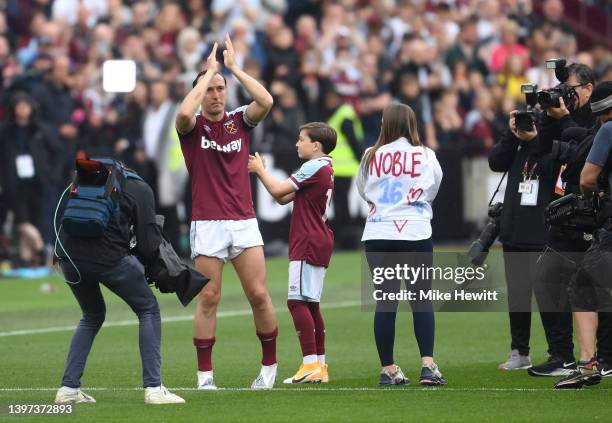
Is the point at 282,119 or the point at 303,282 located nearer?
the point at 303,282

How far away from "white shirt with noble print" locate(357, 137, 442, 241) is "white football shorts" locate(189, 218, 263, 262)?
944 mm

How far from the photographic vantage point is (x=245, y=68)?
79.2 feet

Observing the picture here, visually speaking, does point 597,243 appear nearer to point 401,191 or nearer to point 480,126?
point 401,191

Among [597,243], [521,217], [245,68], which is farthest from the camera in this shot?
[245,68]

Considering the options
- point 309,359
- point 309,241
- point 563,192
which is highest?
point 563,192

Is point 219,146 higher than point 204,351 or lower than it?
higher

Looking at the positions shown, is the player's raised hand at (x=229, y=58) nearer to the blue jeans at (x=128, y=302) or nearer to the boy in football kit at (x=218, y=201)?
the boy in football kit at (x=218, y=201)

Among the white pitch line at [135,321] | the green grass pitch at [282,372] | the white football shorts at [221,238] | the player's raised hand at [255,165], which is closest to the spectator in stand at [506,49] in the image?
the green grass pitch at [282,372]

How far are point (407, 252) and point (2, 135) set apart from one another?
Result: 1193cm

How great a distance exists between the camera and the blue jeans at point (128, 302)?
1089 centimetres

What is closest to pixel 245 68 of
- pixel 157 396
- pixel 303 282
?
pixel 303 282

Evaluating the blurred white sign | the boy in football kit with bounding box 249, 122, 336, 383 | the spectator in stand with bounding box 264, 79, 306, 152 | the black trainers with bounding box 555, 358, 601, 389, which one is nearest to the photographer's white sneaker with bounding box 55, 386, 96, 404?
the boy in football kit with bounding box 249, 122, 336, 383

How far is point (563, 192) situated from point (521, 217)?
1.83 ft

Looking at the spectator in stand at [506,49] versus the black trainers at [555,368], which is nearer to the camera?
the black trainers at [555,368]
